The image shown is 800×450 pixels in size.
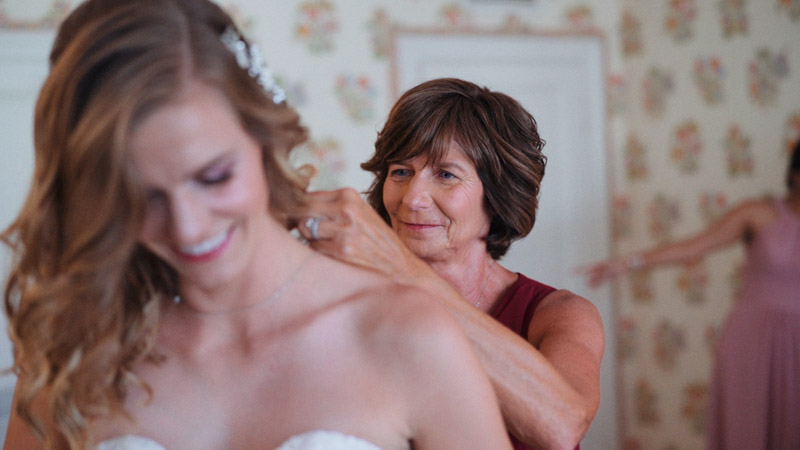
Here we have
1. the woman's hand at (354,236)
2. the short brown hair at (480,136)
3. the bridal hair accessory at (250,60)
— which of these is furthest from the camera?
the short brown hair at (480,136)

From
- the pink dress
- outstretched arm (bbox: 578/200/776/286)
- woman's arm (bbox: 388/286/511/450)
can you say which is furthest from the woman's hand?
the pink dress

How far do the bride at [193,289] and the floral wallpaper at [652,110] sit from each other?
2.23 meters

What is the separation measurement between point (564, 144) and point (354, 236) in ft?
9.61

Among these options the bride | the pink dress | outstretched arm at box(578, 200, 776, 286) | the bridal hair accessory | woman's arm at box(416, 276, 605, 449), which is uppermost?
the bridal hair accessory

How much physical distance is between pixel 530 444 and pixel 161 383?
0.65 m

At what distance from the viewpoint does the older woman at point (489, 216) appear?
1.33 m

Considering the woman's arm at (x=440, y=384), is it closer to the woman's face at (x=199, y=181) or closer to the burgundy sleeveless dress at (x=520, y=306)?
the woman's face at (x=199, y=181)

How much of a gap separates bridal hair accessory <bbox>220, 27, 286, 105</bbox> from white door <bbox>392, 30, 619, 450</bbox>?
2.72m

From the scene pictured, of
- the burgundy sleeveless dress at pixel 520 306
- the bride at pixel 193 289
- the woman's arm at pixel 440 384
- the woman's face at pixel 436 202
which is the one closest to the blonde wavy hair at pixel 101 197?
the bride at pixel 193 289

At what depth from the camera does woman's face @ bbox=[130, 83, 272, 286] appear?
2.93 feet

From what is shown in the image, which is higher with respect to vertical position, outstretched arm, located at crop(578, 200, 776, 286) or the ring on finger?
the ring on finger

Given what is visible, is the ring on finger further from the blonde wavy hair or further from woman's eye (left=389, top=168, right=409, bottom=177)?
woman's eye (left=389, top=168, right=409, bottom=177)

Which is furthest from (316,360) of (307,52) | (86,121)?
(307,52)

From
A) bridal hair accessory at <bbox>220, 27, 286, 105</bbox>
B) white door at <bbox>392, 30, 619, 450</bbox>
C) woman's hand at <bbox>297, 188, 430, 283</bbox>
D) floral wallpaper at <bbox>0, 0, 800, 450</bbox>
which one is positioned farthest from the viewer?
white door at <bbox>392, 30, 619, 450</bbox>
